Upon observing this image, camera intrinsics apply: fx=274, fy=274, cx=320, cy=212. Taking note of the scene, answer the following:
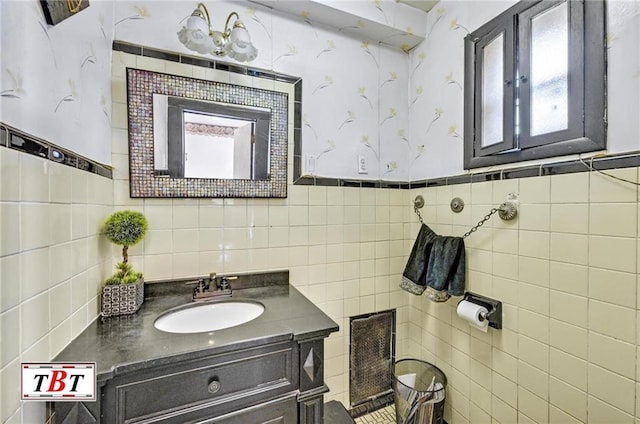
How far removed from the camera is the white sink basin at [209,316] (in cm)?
111

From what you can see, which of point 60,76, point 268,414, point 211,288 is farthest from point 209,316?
point 60,76

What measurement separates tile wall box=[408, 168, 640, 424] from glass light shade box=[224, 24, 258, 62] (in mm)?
1259

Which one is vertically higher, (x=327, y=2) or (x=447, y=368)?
(x=327, y=2)

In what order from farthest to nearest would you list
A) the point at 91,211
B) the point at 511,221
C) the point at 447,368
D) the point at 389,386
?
the point at 389,386
the point at 447,368
the point at 511,221
the point at 91,211

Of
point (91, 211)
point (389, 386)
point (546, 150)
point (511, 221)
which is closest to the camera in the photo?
point (91, 211)

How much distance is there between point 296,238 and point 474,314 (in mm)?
960

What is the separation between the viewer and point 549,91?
1124mm

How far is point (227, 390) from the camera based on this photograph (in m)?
0.86

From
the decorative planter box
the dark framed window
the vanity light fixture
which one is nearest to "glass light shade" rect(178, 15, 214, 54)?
the vanity light fixture

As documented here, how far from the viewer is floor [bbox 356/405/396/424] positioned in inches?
63.8

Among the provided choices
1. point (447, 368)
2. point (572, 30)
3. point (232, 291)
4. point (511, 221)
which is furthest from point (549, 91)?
point (232, 291)

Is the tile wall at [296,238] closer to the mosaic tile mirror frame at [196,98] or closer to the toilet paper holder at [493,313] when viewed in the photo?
the mosaic tile mirror frame at [196,98]

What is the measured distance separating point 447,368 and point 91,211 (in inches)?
75.1

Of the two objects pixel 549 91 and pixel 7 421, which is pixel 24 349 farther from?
pixel 549 91
